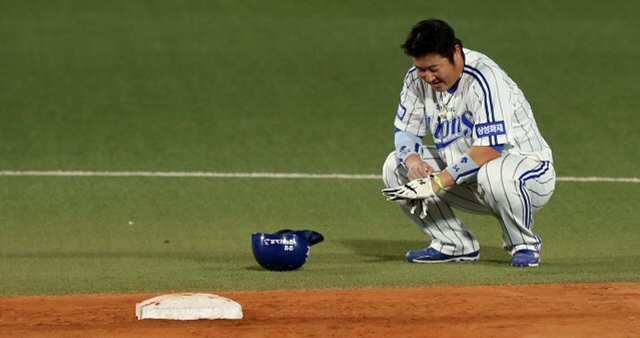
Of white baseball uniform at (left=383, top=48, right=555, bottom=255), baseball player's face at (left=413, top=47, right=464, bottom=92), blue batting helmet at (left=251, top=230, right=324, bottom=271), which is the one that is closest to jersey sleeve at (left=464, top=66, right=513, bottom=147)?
white baseball uniform at (left=383, top=48, right=555, bottom=255)

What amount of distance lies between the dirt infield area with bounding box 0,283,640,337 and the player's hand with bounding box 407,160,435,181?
2.88 ft

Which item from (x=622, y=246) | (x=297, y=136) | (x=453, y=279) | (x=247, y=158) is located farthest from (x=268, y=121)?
(x=453, y=279)

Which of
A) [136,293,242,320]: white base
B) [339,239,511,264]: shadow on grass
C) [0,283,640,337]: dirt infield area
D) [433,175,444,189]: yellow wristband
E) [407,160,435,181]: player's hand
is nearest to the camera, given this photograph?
[0,283,640,337]: dirt infield area

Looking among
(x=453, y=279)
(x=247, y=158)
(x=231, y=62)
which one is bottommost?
(x=453, y=279)

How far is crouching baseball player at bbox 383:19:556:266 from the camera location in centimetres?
746

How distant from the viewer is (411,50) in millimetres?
7367

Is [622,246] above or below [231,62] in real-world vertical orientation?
below

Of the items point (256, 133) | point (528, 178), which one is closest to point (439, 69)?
point (528, 178)

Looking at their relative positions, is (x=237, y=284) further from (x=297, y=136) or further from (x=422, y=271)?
(x=297, y=136)

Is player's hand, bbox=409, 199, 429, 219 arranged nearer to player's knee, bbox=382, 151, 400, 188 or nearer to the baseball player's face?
player's knee, bbox=382, 151, 400, 188

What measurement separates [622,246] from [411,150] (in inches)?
66.6

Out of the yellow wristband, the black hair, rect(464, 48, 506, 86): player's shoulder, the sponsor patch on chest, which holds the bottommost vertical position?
the yellow wristband

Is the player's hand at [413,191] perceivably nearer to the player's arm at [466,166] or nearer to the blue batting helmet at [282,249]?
the player's arm at [466,166]

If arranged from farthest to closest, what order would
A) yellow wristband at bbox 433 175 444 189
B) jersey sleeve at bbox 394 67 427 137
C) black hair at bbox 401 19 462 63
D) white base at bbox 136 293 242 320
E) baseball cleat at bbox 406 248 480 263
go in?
baseball cleat at bbox 406 248 480 263 < jersey sleeve at bbox 394 67 427 137 < yellow wristband at bbox 433 175 444 189 < black hair at bbox 401 19 462 63 < white base at bbox 136 293 242 320
